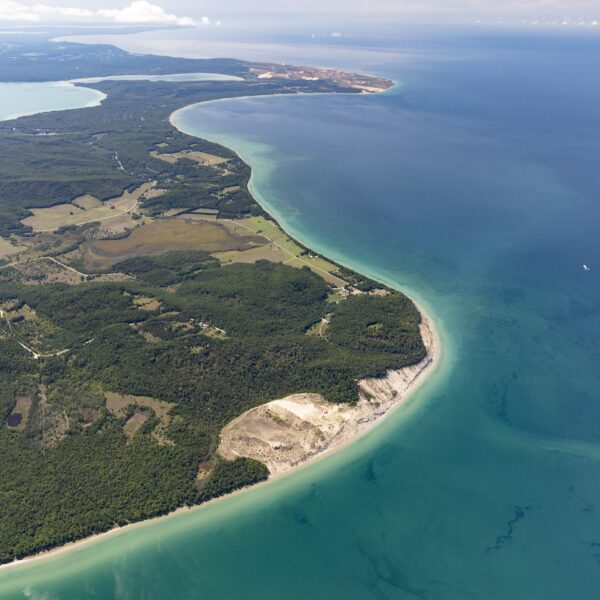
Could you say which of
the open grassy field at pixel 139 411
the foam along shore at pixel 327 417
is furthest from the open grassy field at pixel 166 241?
the foam along shore at pixel 327 417

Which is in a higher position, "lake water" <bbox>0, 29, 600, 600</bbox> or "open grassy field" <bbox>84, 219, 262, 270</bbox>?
"open grassy field" <bbox>84, 219, 262, 270</bbox>

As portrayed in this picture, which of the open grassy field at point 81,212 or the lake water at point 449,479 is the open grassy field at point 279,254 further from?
the open grassy field at point 81,212

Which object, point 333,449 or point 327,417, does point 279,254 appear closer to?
point 327,417

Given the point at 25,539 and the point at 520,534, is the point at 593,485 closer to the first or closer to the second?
the point at 520,534

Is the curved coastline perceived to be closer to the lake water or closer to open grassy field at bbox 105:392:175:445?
the lake water

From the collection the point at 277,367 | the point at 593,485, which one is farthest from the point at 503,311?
the point at 277,367

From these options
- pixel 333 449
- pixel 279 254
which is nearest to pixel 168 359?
pixel 333 449

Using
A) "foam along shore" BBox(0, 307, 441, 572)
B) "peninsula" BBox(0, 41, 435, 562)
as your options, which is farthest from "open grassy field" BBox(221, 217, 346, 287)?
"foam along shore" BBox(0, 307, 441, 572)
